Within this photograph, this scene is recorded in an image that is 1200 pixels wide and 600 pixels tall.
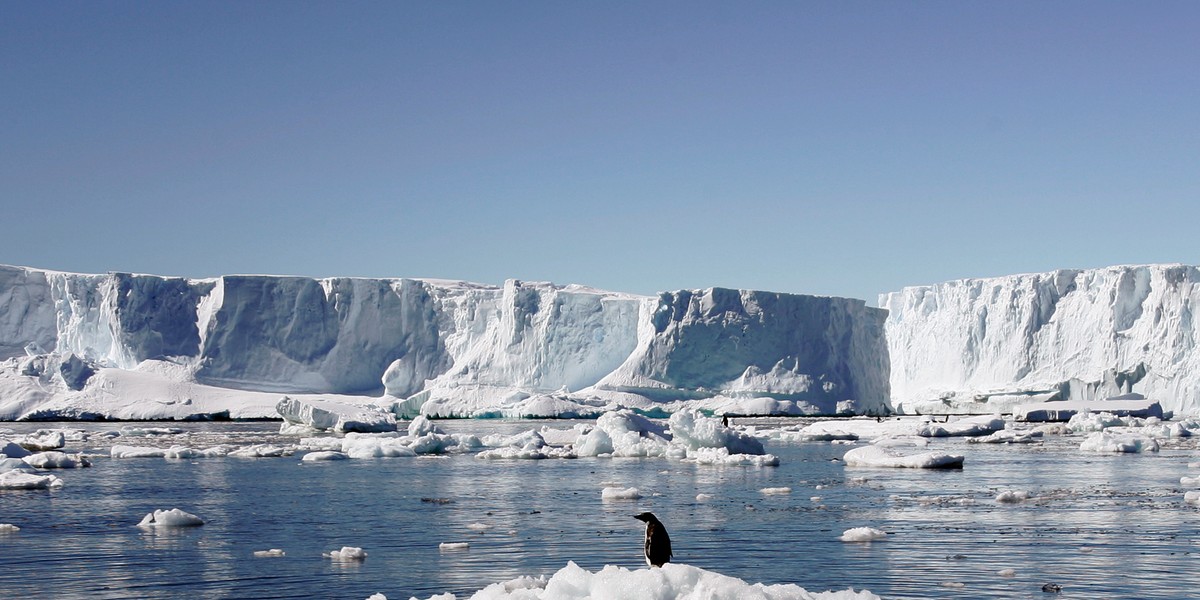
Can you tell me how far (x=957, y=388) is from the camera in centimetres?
6906

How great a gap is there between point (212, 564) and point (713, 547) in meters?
4.85

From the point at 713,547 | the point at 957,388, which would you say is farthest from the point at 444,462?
the point at 957,388

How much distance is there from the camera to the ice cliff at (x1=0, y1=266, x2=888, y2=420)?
57719 mm

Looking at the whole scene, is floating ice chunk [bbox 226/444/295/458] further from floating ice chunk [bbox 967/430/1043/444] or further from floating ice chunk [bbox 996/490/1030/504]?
floating ice chunk [bbox 967/430/1043/444]

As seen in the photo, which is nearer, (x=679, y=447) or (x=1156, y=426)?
(x=679, y=447)

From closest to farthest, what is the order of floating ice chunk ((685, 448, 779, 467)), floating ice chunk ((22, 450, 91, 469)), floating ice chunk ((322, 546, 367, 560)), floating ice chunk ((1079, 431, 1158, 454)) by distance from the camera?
floating ice chunk ((322, 546, 367, 560))
floating ice chunk ((685, 448, 779, 467))
floating ice chunk ((22, 450, 91, 469))
floating ice chunk ((1079, 431, 1158, 454))

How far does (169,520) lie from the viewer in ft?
48.7

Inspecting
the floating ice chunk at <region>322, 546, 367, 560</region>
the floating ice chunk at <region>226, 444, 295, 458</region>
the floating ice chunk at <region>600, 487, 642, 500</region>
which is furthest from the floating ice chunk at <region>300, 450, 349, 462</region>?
the floating ice chunk at <region>322, 546, 367, 560</region>

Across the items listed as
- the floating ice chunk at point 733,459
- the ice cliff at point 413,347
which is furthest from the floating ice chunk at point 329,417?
the floating ice chunk at point 733,459

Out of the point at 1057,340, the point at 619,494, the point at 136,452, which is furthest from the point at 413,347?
the point at 619,494

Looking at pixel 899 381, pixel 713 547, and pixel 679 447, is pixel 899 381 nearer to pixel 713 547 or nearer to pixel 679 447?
pixel 679 447

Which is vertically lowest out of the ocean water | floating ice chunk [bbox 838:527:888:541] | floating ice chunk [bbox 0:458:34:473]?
the ocean water

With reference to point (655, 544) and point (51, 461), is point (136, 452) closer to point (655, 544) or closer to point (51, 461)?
point (51, 461)

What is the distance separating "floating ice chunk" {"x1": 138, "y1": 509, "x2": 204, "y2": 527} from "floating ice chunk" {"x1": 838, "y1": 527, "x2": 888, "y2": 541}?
7.72m
